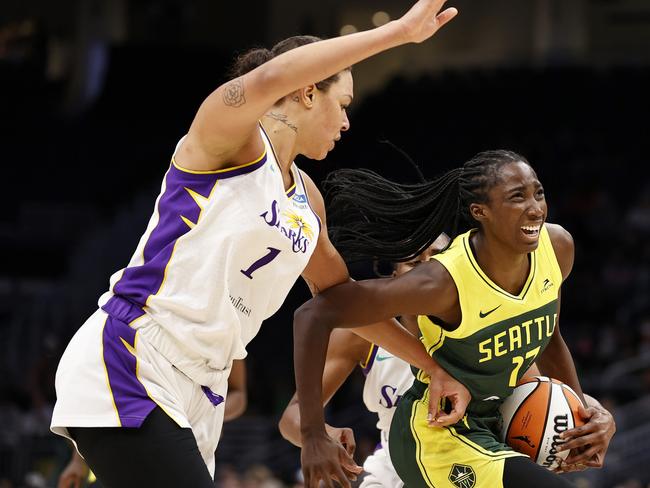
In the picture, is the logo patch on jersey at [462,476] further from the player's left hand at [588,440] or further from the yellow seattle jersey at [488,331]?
the player's left hand at [588,440]

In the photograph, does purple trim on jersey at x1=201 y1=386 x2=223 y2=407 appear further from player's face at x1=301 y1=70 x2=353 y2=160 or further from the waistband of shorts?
the waistband of shorts

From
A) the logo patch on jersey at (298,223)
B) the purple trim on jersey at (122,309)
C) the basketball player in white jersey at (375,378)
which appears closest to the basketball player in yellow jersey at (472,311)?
the basketball player in white jersey at (375,378)

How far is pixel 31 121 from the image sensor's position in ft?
53.7

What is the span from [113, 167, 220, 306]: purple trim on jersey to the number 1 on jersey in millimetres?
191

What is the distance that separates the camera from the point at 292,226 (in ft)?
10.2

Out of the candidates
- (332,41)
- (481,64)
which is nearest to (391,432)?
(332,41)

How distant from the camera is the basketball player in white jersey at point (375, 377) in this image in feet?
14.0

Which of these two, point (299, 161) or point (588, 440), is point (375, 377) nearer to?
point (588, 440)

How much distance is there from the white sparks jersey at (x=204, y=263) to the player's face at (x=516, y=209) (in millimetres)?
887

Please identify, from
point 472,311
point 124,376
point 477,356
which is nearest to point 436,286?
point 472,311

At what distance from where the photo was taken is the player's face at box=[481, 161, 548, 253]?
3.67 meters

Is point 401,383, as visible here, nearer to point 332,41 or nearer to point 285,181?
point 285,181

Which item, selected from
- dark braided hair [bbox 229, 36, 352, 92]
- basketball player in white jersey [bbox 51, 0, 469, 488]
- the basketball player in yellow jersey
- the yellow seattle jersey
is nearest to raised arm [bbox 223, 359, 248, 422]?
the basketball player in yellow jersey

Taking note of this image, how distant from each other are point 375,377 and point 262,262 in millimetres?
1495
